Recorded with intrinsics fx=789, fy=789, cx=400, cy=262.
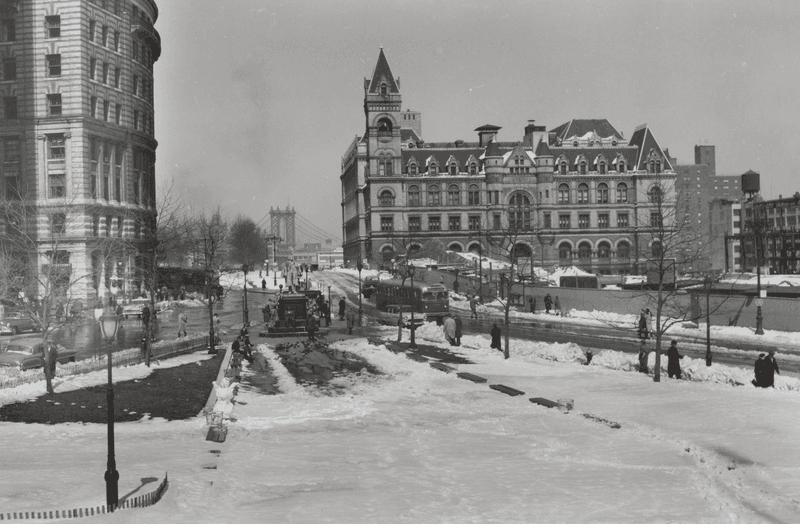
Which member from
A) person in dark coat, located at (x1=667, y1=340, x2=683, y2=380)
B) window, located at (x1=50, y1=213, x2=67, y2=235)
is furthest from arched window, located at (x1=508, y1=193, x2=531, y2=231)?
person in dark coat, located at (x1=667, y1=340, x2=683, y2=380)

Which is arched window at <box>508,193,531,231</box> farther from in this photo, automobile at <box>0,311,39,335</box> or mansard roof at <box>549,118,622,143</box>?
automobile at <box>0,311,39,335</box>

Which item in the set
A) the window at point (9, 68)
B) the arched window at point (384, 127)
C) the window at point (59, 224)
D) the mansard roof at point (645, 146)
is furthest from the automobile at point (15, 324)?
the mansard roof at point (645, 146)

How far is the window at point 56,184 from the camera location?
62531 millimetres

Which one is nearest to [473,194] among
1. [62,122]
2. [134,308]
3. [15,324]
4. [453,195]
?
[453,195]

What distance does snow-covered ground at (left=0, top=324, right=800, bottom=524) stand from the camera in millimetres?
13234

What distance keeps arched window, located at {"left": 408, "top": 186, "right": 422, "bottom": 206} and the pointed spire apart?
1338cm

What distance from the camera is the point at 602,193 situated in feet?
370

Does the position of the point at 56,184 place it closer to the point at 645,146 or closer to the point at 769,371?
the point at 769,371

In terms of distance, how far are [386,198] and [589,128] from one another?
1297 inches

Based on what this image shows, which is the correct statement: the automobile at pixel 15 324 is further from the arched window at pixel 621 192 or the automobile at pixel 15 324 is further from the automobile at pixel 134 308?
the arched window at pixel 621 192

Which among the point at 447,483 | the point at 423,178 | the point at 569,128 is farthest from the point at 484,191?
the point at 447,483

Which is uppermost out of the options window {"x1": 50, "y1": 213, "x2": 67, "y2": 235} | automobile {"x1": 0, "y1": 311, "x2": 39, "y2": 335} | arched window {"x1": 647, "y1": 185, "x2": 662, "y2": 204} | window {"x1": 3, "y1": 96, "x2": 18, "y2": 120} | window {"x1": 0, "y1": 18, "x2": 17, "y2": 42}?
window {"x1": 0, "y1": 18, "x2": 17, "y2": 42}

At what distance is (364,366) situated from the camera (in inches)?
1216

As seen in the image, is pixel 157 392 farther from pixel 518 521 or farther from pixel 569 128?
pixel 569 128
